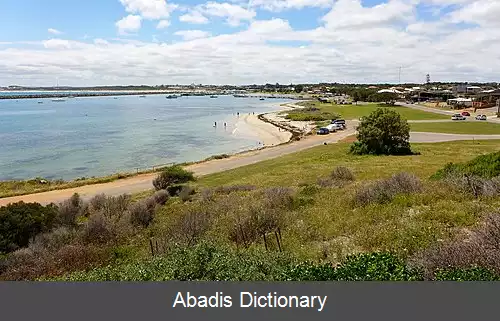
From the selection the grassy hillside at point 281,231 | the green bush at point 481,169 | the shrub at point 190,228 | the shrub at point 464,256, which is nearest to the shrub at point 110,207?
the grassy hillside at point 281,231

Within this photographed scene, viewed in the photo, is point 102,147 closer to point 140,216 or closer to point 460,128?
point 140,216

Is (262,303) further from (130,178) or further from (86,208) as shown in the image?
(130,178)

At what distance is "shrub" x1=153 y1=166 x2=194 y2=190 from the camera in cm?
2681

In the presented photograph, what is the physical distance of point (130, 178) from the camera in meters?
34.0

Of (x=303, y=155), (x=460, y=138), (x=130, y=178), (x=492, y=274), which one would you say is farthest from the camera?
(x=460, y=138)

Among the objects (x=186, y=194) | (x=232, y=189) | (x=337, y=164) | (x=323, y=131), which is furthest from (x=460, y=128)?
(x=186, y=194)

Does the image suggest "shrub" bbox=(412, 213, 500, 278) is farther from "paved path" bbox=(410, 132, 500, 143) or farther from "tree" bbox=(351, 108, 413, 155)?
"paved path" bbox=(410, 132, 500, 143)

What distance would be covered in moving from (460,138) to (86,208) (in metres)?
37.1

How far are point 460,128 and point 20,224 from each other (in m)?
50.5

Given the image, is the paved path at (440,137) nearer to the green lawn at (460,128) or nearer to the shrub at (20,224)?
the green lawn at (460,128)

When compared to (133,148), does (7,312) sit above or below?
above

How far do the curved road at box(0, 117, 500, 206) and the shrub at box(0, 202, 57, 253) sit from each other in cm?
1157

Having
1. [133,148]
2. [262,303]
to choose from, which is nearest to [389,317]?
[262,303]

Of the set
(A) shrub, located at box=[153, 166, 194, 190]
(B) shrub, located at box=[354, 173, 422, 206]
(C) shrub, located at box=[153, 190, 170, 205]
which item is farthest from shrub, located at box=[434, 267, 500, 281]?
(A) shrub, located at box=[153, 166, 194, 190]
